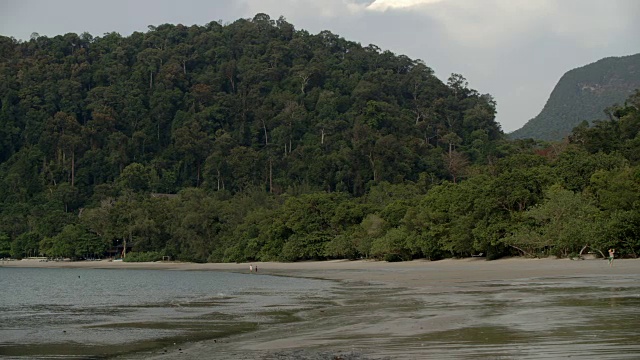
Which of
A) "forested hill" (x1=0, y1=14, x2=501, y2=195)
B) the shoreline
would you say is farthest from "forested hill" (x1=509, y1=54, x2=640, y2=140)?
the shoreline

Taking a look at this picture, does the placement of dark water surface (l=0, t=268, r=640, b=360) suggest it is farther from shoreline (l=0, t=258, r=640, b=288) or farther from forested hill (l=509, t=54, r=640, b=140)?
forested hill (l=509, t=54, r=640, b=140)

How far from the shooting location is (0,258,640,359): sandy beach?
41.7 feet

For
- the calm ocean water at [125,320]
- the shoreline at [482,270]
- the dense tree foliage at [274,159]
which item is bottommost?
the calm ocean water at [125,320]

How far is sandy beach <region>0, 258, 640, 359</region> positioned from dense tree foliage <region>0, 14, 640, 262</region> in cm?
1140

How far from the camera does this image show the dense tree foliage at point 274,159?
46469 mm

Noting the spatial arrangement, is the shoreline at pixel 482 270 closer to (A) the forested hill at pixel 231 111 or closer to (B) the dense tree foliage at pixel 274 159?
(B) the dense tree foliage at pixel 274 159

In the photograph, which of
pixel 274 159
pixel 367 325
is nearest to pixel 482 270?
pixel 367 325

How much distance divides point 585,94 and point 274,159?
252 ft

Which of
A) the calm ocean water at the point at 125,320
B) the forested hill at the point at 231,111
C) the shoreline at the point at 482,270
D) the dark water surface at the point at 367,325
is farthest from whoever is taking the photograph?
the forested hill at the point at 231,111

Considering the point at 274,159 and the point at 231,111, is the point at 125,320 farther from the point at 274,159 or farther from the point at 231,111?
the point at 231,111

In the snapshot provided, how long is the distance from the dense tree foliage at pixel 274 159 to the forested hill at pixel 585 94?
20.0 metres

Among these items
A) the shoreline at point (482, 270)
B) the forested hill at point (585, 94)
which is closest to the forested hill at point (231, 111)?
the forested hill at point (585, 94)

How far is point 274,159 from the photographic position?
121250mm

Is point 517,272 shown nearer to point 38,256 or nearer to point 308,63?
point 38,256
